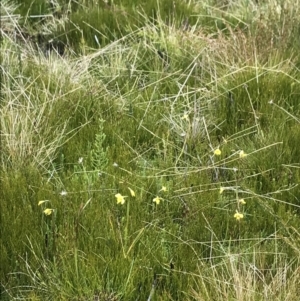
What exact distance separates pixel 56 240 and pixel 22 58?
1.84 meters

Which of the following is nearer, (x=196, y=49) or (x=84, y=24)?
(x=196, y=49)

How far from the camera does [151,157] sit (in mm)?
2900

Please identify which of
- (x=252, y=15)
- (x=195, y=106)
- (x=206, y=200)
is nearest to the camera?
(x=206, y=200)

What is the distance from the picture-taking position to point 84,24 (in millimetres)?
4246

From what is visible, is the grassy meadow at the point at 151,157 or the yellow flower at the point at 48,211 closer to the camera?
the grassy meadow at the point at 151,157

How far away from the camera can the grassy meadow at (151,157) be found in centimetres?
205

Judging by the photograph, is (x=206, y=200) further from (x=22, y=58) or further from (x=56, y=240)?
(x=22, y=58)

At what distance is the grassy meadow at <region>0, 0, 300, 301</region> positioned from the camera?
2.05m

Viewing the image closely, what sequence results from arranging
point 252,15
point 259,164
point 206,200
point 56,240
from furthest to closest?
1. point 252,15
2. point 259,164
3. point 206,200
4. point 56,240

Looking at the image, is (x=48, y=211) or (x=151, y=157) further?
(x=151, y=157)

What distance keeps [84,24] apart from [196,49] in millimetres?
937

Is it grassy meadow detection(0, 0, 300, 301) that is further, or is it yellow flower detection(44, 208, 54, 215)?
yellow flower detection(44, 208, 54, 215)

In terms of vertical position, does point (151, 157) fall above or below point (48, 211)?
below

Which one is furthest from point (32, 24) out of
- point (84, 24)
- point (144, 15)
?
point (144, 15)
